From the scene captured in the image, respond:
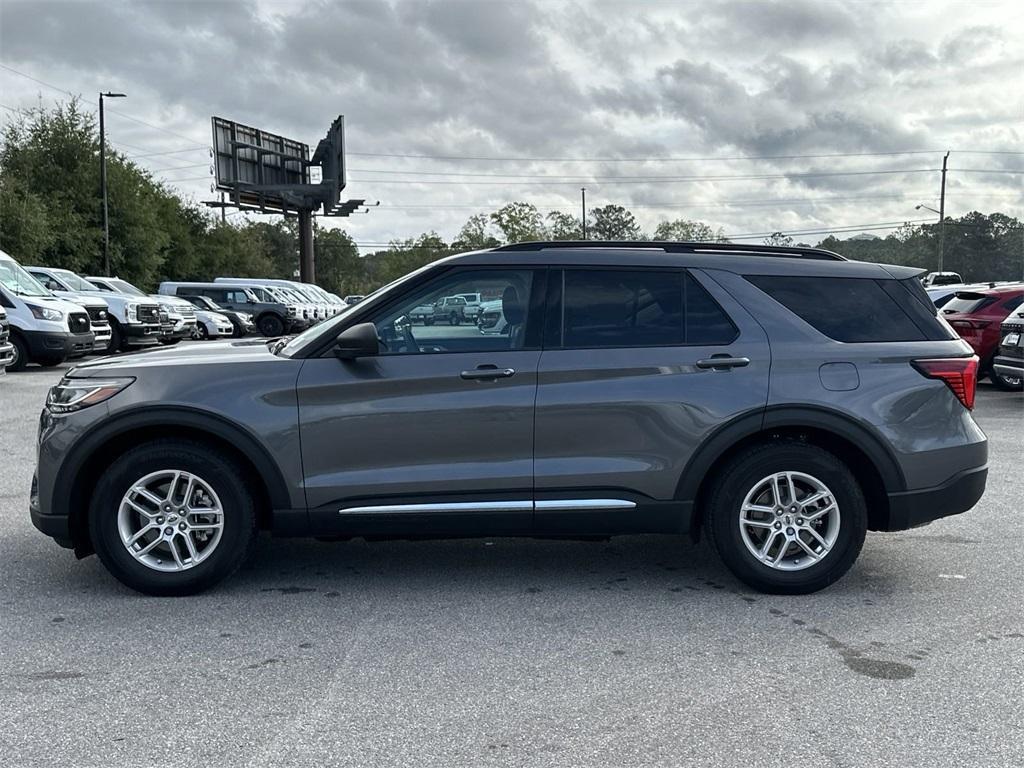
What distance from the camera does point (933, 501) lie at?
476 centimetres

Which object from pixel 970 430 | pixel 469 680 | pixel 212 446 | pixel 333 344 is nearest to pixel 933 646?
pixel 970 430

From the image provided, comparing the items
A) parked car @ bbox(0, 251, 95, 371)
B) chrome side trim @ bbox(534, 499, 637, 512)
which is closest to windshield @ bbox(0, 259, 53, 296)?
parked car @ bbox(0, 251, 95, 371)

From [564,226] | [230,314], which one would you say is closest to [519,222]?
[564,226]

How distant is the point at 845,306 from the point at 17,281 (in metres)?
16.3

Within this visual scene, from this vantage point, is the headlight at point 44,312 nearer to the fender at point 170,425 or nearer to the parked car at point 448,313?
the fender at point 170,425

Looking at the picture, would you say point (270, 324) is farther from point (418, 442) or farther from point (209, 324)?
point (418, 442)

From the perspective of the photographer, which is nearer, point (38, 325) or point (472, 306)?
point (472, 306)

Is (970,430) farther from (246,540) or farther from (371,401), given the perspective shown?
(246,540)

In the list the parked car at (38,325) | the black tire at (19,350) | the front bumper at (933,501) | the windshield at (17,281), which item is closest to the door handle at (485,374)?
the front bumper at (933,501)

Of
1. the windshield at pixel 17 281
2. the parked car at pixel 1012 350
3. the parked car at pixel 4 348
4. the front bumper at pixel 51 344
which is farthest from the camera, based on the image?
the windshield at pixel 17 281

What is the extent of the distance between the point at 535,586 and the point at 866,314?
216cm

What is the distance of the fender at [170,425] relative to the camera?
456 centimetres

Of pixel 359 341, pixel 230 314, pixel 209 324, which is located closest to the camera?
pixel 359 341

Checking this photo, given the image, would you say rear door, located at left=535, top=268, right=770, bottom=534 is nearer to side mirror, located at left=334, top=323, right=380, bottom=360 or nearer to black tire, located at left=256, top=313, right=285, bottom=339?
side mirror, located at left=334, top=323, right=380, bottom=360
